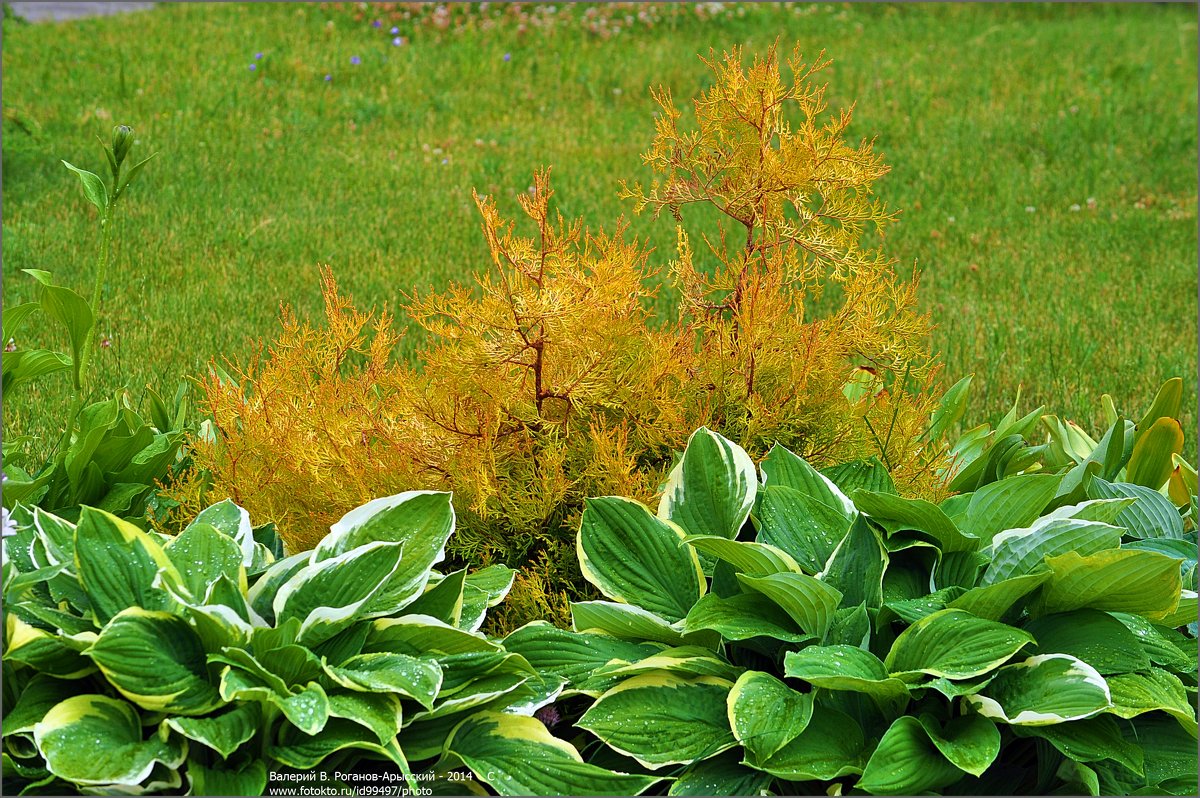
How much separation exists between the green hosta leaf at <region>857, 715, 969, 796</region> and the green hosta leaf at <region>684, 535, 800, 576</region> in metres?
0.34

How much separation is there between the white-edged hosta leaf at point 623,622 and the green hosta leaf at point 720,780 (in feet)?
0.80

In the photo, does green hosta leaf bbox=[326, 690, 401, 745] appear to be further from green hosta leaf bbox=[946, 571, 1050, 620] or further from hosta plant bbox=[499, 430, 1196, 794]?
green hosta leaf bbox=[946, 571, 1050, 620]

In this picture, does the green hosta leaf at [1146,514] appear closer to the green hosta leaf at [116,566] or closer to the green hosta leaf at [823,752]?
the green hosta leaf at [823,752]

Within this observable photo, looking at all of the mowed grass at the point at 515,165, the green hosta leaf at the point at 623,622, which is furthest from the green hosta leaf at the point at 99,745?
the mowed grass at the point at 515,165

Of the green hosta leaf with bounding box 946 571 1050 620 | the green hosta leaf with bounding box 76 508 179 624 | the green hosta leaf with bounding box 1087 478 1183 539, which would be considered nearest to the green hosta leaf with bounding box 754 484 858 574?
the green hosta leaf with bounding box 946 571 1050 620

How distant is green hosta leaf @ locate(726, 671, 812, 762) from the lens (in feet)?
6.25

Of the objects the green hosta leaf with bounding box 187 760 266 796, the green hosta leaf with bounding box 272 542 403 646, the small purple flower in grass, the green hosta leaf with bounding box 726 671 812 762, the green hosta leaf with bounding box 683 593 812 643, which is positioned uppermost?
the green hosta leaf with bounding box 272 542 403 646

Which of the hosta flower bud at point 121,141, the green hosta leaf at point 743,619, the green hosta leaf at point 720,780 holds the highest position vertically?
the hosta flower bud at point 121,141

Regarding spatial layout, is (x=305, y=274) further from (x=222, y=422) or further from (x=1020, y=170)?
(x=1020, y=170)

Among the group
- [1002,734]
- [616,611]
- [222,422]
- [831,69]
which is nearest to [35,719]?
[222,422]

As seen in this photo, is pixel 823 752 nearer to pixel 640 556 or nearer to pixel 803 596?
pixel 803 596

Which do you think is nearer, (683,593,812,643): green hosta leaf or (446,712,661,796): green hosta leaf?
(446,712,661,796): green hosta leaf

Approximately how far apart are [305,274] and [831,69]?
461 cm

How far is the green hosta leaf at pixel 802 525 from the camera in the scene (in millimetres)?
2297
